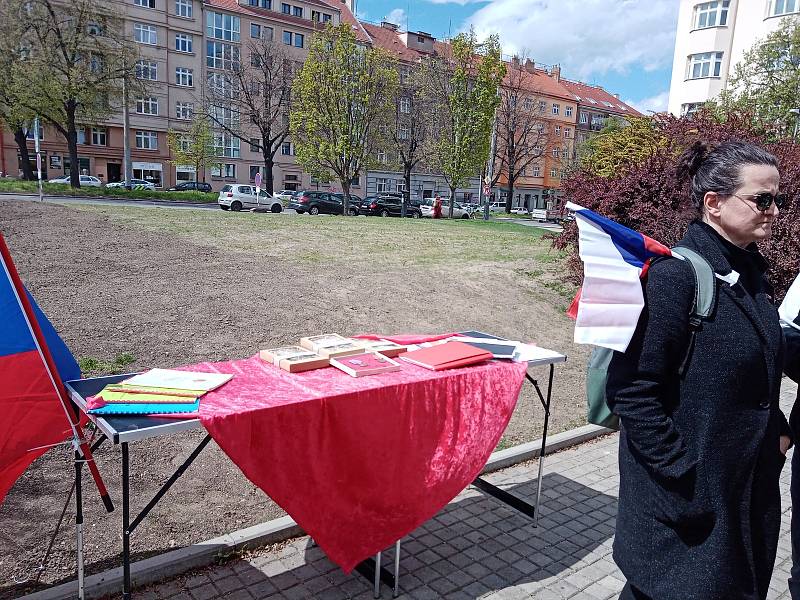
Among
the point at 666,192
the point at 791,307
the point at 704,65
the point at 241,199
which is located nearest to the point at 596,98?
the point at 704,65

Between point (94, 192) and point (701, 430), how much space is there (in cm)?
3522

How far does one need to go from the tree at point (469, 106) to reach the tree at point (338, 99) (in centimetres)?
430

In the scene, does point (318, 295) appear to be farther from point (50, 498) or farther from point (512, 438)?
point (50, 498)

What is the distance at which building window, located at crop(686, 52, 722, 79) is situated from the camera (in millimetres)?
37594

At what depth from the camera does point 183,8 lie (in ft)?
184

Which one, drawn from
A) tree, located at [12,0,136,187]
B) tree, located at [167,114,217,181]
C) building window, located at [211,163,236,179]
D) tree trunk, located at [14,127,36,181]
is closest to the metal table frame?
tree, located at [12,0,136,187]

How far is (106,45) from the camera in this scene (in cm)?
3362

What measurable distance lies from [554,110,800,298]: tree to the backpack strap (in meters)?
7.13

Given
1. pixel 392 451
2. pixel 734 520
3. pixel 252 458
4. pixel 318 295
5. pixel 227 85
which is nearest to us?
pixel 734 520

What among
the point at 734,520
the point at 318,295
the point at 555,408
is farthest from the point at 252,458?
the point at 318,295

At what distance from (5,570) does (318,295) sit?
19.2 ft

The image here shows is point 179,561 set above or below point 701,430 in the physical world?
below

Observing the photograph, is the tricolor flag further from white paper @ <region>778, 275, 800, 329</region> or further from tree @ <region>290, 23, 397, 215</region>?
tree @ <region>290, 23, 397, 215</region>

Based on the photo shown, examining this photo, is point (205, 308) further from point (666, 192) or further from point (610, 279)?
point (666, 192)
